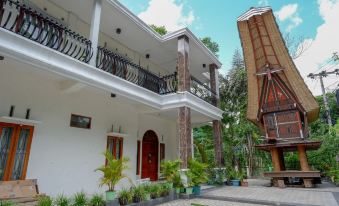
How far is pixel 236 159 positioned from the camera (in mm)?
14336

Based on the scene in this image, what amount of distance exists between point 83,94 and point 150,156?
4.70 metres

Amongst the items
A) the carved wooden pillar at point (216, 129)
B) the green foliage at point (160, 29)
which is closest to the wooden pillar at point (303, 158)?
the carved wooden pillar at point (216, 129)

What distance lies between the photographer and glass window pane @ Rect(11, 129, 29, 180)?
5.65 meters

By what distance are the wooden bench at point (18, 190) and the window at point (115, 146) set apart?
10.8ft

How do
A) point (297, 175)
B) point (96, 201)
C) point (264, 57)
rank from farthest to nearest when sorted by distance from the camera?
point (264, 57), point (297, 175), point (96, 201)

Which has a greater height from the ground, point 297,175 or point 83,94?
point 83,94

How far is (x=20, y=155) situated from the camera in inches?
228

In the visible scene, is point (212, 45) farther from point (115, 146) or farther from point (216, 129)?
point (115, 146)

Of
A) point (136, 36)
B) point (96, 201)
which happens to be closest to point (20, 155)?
point (96, 201)

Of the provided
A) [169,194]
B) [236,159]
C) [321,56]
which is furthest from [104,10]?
[321,56]

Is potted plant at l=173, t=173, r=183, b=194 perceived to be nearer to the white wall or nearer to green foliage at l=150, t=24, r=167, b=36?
the white wall

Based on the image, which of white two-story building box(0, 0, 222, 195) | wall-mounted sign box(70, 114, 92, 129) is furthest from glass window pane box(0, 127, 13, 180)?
wall-mounted sign box(70, 114, 92, 129)

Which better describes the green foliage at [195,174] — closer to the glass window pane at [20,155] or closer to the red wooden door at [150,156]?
the red wooden door at [150,156]

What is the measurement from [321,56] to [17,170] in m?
18.1
